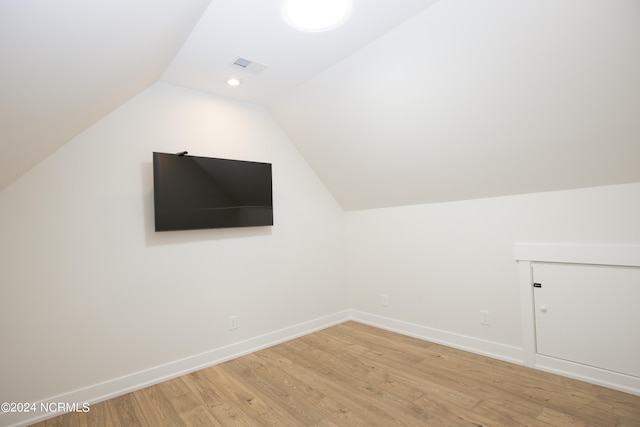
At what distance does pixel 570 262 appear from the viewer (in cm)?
245

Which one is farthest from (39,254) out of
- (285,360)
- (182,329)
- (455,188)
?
(455,188)

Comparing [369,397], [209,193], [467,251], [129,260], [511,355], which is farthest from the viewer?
[467,251]

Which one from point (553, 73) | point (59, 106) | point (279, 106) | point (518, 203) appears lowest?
point (518, 203)

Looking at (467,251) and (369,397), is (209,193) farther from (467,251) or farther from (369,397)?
(467,251)

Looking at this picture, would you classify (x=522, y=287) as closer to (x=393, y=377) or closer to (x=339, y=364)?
(x=393, y=377)

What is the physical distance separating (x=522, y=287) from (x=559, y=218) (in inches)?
25.0

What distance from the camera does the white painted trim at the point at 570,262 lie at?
2.21m

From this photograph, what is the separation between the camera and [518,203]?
2.74 m

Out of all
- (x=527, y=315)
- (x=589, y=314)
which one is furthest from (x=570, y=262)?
(x=527, y=315)

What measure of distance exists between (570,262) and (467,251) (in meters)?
0.80

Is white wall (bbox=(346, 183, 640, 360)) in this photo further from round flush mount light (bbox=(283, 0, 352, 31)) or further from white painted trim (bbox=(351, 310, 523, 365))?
round flush mount light (bbox=(283, 0, 352, 31))

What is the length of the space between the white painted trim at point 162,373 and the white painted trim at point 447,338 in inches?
27.9

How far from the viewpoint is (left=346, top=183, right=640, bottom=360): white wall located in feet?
7.82

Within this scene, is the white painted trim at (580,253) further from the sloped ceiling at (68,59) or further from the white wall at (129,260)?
the sloped ceiling at (68,59)
